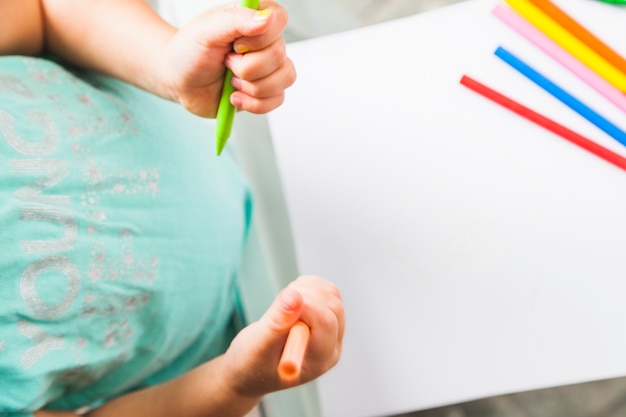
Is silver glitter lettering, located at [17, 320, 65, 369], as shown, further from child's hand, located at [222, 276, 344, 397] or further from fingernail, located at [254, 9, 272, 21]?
fingernail, located at [254, 9, 272, 21]

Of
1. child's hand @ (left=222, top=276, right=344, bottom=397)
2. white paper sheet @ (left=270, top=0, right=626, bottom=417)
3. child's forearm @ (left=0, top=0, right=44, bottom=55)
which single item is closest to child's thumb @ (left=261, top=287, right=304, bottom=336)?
child's hand @ (left=222, top=276, right=344, bottom=397)

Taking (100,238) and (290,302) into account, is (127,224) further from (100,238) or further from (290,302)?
(290,302)

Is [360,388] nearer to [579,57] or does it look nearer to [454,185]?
[454,185]

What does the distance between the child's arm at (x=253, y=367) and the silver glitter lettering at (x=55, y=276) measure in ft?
0.20

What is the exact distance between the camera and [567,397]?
1.70ft

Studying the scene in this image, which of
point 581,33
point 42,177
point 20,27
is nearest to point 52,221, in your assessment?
point 42,177

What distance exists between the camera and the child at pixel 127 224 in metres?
0.31

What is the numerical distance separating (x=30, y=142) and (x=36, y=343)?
106 mm

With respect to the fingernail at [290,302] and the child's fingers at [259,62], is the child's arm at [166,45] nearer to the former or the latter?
the child's fingers at [259,62]

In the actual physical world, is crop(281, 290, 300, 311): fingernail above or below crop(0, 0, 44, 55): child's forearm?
below

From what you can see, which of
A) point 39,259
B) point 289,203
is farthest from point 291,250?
point 39,259

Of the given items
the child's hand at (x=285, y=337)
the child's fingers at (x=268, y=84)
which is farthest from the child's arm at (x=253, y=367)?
the child's fingers at (x=268, y=84)

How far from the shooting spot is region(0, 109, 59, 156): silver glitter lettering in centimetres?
32

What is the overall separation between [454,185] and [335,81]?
0.10m
